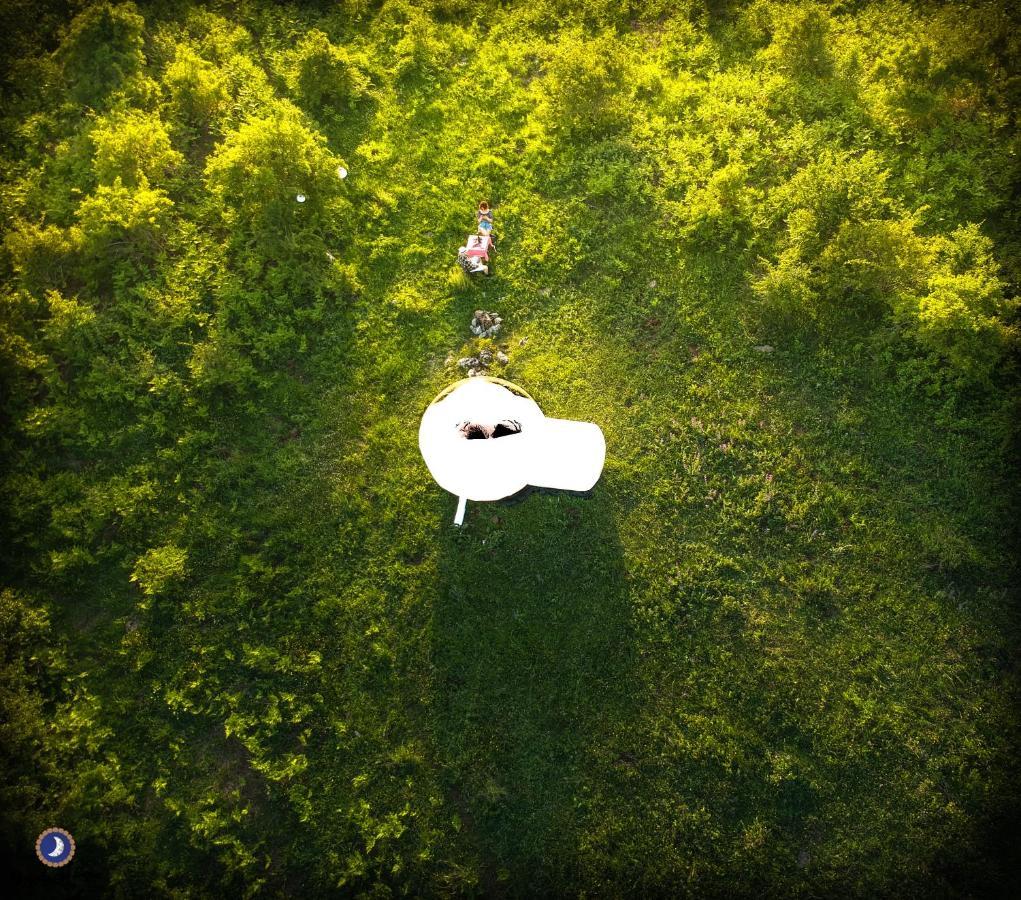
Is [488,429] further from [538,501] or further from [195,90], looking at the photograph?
[195,90]

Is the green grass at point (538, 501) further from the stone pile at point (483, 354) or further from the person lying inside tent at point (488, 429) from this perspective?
the person lying inside tent at point (488, 429)

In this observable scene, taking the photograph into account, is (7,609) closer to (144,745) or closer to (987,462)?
(144,745)

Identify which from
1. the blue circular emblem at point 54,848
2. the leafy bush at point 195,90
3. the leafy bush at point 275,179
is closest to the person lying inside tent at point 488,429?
the leafy bush at point 275,179

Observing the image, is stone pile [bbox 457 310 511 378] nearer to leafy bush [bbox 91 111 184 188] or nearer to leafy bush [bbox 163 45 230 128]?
leafy bush [bbox 91 111 184 188]

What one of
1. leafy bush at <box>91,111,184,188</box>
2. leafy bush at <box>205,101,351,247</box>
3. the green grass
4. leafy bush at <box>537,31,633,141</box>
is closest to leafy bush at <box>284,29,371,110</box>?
the green grass

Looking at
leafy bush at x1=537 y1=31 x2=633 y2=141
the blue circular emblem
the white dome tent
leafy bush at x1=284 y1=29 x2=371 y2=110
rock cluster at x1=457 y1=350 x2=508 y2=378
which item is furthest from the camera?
leafy bush at x1=284 y1=29 x2=371 y2=110

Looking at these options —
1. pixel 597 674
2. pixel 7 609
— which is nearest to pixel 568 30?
pixel 597 674
